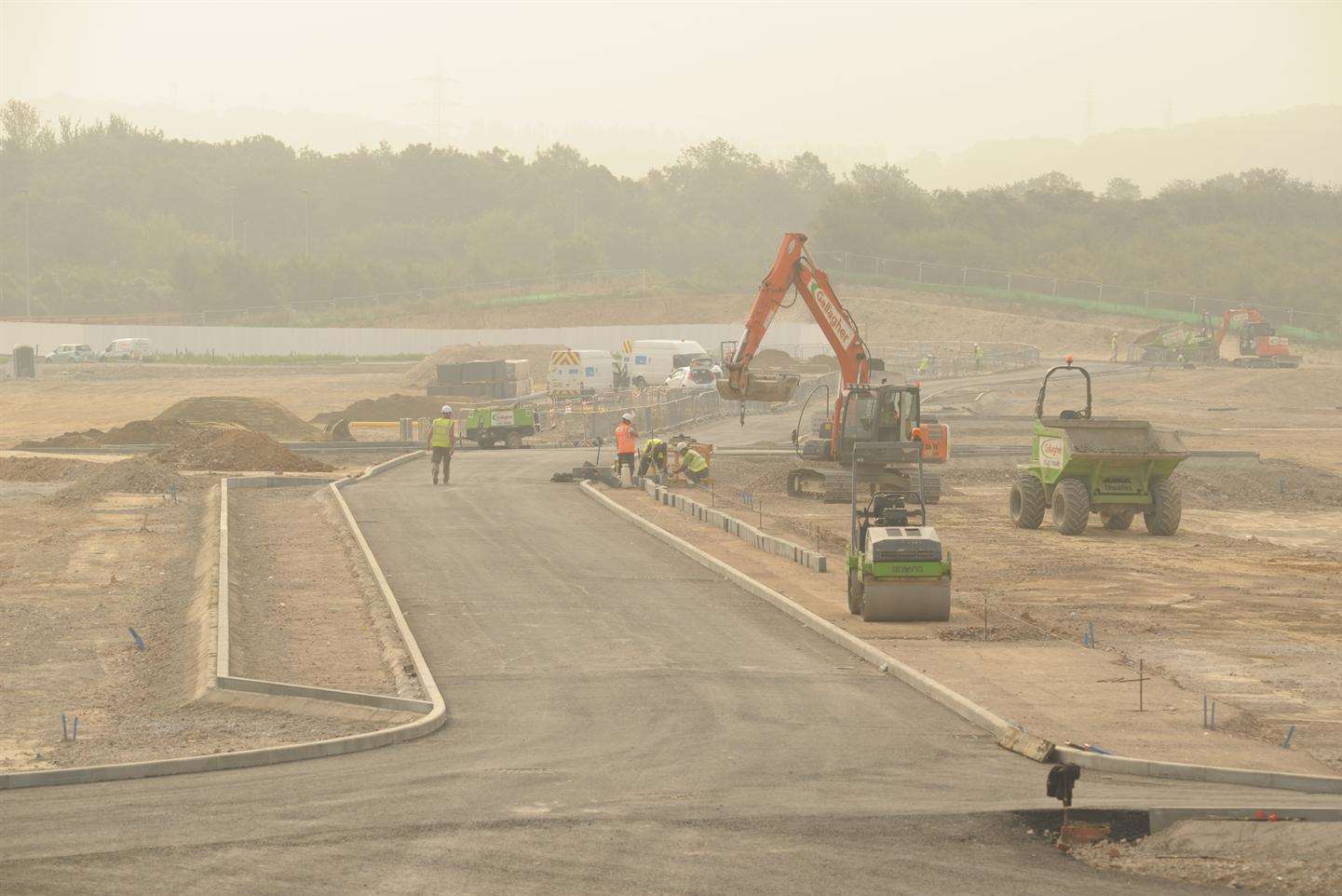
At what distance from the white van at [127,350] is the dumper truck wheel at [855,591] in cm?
7626

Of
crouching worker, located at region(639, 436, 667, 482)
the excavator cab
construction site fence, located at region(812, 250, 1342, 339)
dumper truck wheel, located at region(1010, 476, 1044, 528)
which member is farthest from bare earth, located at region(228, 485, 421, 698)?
construction site fence, located at region(812, 250, 1342, 339)

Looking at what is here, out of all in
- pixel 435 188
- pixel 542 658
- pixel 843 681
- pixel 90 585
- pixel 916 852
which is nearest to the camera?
pixel 916 852

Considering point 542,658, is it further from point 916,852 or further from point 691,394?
point 691,394

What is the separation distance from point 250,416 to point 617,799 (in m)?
44.2

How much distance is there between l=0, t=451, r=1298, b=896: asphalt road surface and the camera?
10430mm

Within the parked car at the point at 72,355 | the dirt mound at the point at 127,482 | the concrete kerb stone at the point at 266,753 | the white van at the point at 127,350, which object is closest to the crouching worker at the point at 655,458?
the dirt mound at the point at 127,482

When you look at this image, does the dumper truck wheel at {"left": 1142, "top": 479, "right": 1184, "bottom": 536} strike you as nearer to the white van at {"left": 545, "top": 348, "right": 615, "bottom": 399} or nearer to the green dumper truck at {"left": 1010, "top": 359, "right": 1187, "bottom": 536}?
the green dumper truck at {"left": 1010, "top": 359, "right": 1187, "bottom": 536}

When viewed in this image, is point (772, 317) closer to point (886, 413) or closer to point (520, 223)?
point (886, 413)

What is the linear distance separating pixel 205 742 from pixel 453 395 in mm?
49398

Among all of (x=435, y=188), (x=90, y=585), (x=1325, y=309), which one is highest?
(x=435, y=188)

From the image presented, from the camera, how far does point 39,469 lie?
4169cm

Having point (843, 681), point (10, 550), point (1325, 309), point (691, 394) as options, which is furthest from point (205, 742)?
point (1325, 309)

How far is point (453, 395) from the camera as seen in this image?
208ft

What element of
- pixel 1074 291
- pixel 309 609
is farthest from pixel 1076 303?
pixel 309 609
